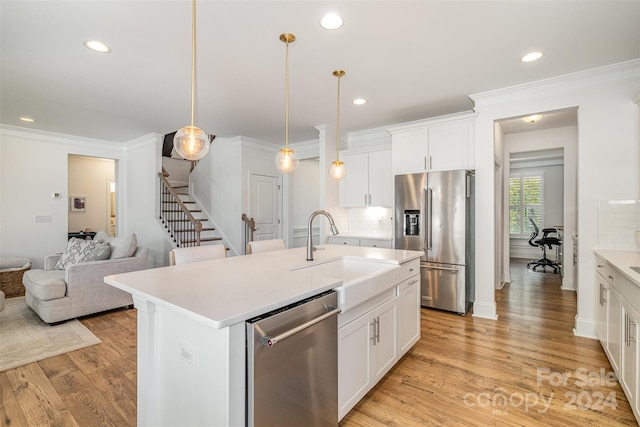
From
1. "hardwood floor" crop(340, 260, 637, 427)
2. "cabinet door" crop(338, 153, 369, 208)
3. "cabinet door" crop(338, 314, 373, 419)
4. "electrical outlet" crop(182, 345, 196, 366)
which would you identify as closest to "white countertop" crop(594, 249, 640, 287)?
"hardwood floor" crop(340, 260, 637, 427)

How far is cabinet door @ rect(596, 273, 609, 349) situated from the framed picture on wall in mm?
8974

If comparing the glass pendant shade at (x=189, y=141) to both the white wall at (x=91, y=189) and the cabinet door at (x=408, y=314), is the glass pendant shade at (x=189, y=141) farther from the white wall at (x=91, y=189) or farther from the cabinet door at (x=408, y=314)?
the white wall at (x=91, y=189)

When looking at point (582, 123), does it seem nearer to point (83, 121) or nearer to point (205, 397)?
point (205, 397)

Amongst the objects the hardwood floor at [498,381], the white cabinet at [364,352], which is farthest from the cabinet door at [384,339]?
the hardwood floor at [498,381]

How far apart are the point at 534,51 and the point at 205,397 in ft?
11.3

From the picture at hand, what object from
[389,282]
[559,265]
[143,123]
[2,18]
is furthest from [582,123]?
[143,123]

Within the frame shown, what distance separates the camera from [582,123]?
124 inches

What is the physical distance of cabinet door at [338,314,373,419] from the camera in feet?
5.71

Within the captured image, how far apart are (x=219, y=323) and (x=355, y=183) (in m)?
4.27

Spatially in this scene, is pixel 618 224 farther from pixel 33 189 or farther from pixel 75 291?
pixel 33 189

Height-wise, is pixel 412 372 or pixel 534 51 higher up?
pixel 534 51

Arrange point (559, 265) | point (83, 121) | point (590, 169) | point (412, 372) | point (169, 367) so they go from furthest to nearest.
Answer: point (559, 265) → point (83, 121) → point (590, 169) → point (412, 372) → point (169, 367)

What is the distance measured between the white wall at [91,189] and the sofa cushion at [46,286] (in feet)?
12.8

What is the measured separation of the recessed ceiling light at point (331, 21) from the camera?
2.19 metres
